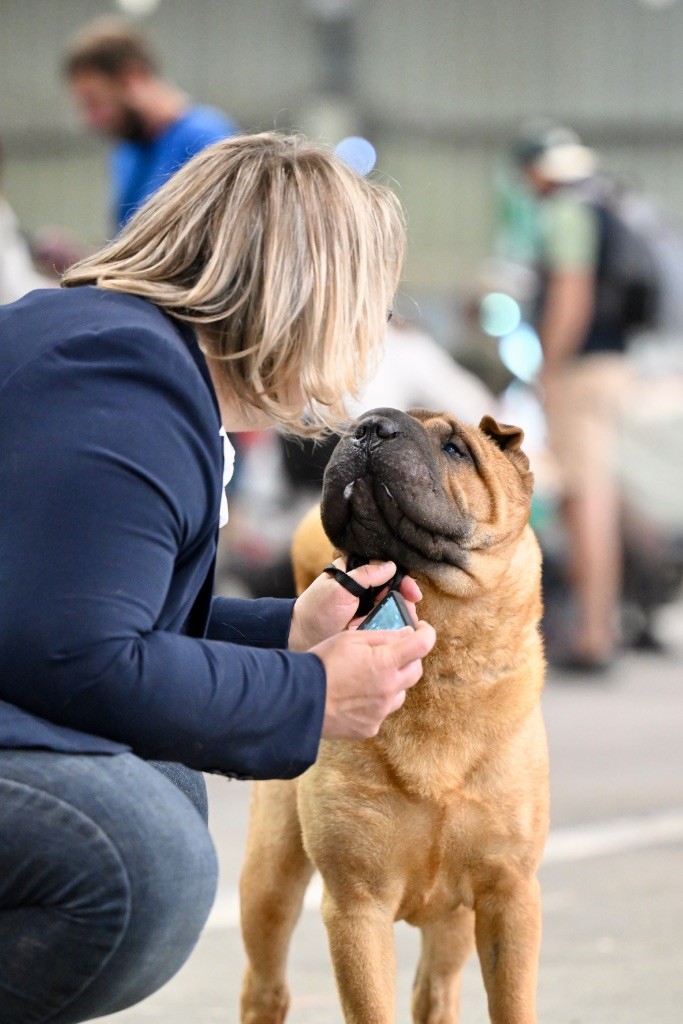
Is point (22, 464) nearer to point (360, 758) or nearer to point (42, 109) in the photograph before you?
point (360, 758)

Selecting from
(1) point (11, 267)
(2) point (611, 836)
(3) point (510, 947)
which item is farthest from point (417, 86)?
(3) point (510, 947)

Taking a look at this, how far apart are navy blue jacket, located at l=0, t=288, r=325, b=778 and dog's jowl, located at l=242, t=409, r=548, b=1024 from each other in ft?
1.49

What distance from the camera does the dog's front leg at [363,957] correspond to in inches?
89.0

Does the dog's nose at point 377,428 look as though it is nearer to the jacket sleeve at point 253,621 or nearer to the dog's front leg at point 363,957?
the jacket sleeve at point 253,621

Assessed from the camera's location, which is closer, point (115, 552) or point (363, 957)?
point (115, 552)

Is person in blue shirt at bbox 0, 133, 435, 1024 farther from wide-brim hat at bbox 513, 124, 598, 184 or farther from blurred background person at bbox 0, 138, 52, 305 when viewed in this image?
wide-brim hat at bbox 513, 124, 598, 184

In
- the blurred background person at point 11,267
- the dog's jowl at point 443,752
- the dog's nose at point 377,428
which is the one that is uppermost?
the dog's nose at point 377,428

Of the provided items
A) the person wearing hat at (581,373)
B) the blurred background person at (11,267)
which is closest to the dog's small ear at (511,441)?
the blurred background person at (11,267)

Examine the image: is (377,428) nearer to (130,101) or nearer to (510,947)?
(510,947)

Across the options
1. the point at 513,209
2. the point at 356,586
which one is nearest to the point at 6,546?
the point at 356,586

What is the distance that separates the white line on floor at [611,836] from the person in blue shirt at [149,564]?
1866 millimetres

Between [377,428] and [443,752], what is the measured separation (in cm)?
54

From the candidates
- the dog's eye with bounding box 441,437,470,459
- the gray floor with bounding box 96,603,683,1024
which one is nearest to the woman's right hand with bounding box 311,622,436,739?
the dog's eye with bounding box 441,437,470,459

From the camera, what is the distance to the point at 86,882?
1813 mm
